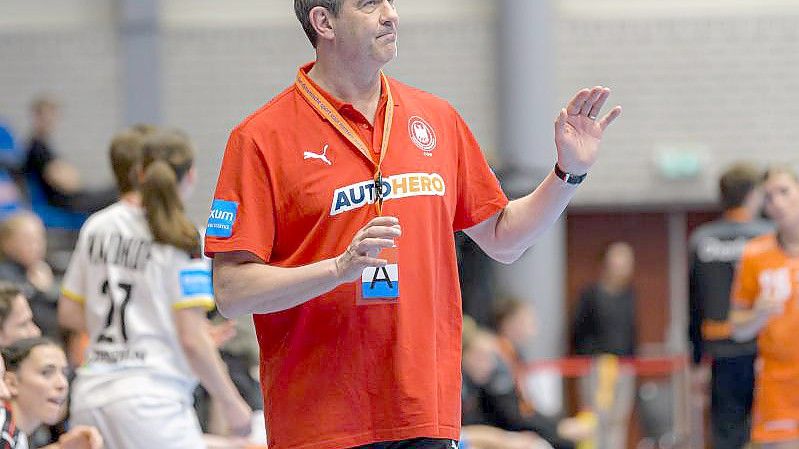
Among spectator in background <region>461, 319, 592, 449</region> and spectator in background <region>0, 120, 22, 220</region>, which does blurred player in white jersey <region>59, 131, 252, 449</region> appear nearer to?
spectator in background <region>461, 319, 592, 449</region>

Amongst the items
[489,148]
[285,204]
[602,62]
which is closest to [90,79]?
[489,148]

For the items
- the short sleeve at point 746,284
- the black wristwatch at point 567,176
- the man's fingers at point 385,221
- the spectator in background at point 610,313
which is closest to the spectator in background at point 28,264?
the short sleeve at point 746,284

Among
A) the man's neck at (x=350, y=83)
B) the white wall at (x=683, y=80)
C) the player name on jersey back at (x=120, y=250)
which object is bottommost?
the player name on jersey back at (x=120, y=250)

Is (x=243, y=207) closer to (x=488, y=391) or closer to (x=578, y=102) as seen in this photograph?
(x=578, y=102)

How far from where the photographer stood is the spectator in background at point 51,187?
12.4 metres

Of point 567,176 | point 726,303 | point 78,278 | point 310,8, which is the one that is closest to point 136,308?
point 78,278

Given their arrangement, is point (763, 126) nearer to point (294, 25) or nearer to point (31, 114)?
point (294, 25)

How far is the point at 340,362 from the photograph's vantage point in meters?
3.34

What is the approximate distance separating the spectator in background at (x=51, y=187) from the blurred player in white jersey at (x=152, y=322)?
294 inches

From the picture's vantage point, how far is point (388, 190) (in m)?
3.37

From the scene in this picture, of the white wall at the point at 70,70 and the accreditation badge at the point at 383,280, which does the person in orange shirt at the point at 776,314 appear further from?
the white wall at the point at 70,70

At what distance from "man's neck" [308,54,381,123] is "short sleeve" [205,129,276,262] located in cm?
28

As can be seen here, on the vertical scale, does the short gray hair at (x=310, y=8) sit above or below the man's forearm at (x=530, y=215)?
above

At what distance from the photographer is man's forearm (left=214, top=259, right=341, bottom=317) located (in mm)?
3139
